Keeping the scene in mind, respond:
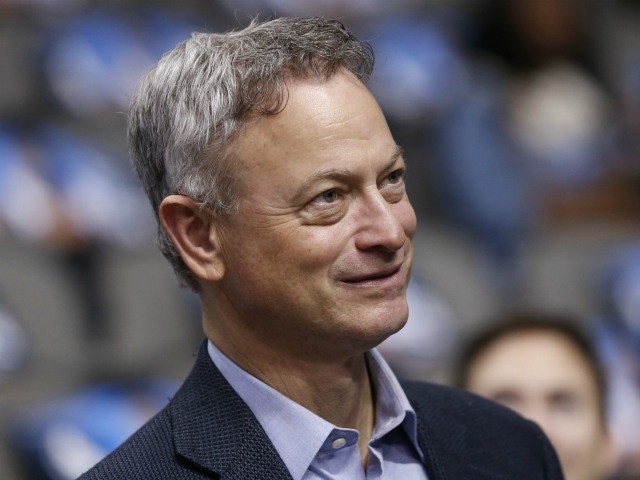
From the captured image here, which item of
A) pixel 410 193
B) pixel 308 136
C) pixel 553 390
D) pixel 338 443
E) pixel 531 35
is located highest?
pixel 308 136

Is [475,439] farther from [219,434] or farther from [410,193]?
[410,193]

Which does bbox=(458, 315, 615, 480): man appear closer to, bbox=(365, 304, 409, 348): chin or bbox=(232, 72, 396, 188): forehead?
bbox=(365, 304, 409, 348): chin

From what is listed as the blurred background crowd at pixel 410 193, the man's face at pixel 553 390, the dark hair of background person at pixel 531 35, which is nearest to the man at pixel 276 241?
the man's face at pixel 553 390

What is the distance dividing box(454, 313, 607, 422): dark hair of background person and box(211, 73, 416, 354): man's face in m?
1.16

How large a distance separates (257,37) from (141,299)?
3205 mm

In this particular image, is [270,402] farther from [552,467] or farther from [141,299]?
[141,299]

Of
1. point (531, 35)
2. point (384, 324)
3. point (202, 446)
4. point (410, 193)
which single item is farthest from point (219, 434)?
point (531, 35)

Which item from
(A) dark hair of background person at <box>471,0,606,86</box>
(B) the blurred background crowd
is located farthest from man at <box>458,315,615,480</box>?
(A) dark hair of background person at <box>471,0,606,86</box>

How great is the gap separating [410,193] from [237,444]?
394 centimetres

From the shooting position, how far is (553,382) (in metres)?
2.79

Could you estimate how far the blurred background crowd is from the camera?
14.8ft

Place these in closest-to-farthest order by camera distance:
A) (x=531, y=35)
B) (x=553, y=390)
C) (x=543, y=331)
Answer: (x=553, y=390) < (x=543, y=331) < (x=531, y=35)

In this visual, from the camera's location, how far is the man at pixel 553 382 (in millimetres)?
2750

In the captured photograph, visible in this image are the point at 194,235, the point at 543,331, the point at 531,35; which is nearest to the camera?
the point at 194,235
